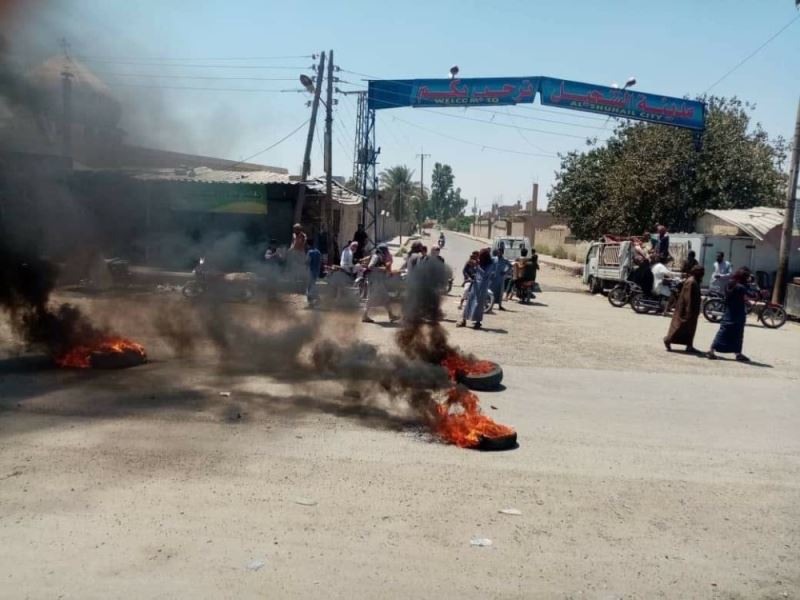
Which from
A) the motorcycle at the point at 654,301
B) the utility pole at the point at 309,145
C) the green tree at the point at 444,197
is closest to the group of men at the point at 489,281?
the motorcycle at the point at 654,301

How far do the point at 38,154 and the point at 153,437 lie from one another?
5.51m

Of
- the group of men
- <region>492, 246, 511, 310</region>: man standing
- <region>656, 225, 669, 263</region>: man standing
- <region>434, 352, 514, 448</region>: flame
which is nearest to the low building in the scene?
<region>656, 225, 669, 263</region>: man standing

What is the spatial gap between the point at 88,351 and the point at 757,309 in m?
15.6

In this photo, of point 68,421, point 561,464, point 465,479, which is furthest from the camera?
point 68,421

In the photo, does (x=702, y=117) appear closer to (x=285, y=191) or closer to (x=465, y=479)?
(x=285, y=191)

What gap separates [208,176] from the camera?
1695 centimetres

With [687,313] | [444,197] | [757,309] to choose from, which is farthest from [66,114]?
[444,197]

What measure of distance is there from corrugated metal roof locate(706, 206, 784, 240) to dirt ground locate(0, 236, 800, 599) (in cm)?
1225

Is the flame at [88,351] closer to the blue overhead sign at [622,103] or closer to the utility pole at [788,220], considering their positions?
the blue overhead sign at [622,103]

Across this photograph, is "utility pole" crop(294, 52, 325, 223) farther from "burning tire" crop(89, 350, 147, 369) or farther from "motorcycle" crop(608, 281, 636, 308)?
"burning tire" crop(89, 350, 147, 369)

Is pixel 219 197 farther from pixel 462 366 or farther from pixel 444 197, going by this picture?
pixel 444 197

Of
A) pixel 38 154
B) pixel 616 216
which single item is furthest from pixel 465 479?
pixel 616 216

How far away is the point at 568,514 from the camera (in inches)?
173

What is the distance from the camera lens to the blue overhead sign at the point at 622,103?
1811 centimetres
